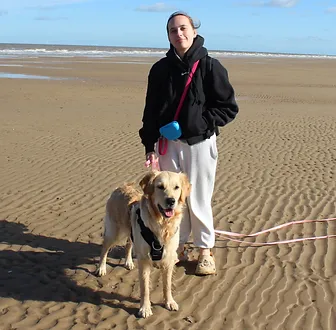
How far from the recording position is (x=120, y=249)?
19.4 ft

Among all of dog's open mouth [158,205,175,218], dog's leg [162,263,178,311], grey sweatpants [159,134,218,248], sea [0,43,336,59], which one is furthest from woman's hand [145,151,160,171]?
sea [0,43,336,59]

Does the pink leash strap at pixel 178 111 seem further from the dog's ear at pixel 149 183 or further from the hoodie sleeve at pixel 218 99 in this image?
the dog's ear at pixel 149 183

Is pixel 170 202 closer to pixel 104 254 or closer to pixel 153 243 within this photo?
pixel 153 243

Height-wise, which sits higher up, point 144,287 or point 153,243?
point 153,243

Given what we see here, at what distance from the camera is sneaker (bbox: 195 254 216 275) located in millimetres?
5195

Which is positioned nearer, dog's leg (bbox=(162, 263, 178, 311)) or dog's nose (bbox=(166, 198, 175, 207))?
dog's nose (bbox=(166, 198, 175, 207))

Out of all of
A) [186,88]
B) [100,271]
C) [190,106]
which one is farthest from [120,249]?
[186,88]

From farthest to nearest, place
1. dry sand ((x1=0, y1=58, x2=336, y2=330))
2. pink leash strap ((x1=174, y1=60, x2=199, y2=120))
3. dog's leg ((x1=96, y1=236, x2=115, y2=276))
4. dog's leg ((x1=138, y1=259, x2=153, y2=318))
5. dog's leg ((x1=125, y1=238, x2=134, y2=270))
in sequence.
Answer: dog's leg ((x1=125, y1=238, x2=134, y2=270))
dog's leg ((x1=96, y1=236, x2=115, y2=276))
pink leash strap ((x1=174, y1=60, x2=199, y2=120))
dry sand ((x1=0, y1=58, x2=336, y2=330))
dog's leg ((x1=138, y1=259, x2=153, y2=318))

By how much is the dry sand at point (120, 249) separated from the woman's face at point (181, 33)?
8.21 ft

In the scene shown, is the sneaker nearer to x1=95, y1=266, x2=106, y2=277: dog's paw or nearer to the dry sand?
the dry sand

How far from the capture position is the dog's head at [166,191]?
413cm

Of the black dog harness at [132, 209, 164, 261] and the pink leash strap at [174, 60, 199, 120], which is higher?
the pink leash strap at [174, 60, 199, 120]

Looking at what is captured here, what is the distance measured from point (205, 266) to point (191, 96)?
1.90 meters

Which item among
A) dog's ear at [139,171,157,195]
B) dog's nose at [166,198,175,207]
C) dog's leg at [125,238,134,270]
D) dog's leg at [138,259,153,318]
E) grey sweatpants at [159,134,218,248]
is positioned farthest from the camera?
dog's leg at [125,238,134,270]
